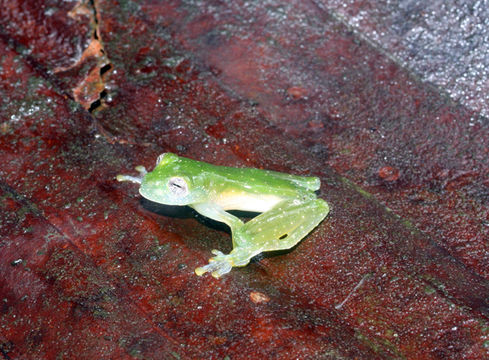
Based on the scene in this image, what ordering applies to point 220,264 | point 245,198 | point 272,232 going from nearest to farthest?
point 220,264, point 272,232, point 245,198

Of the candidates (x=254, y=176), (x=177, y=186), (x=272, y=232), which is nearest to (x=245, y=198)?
(x=254, y=176)

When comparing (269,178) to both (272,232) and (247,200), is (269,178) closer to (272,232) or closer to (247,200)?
(247,200)

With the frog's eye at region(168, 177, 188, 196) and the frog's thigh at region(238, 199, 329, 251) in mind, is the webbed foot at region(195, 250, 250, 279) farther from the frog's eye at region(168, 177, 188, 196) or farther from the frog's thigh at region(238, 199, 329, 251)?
the frog's eye at region(168, 177, 188, 196)

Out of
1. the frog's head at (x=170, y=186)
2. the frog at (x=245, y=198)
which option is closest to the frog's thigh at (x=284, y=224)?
the frog at (x=245, y=198)

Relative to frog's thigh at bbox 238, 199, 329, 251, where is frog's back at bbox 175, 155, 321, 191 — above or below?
above

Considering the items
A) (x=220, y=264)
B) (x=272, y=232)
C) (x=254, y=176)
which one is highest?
(x=254, y=176)

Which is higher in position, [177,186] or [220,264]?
[177,186]

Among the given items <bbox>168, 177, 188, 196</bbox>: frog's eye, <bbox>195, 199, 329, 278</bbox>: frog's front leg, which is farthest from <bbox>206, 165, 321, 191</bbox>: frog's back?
<bbox>168, 177, 188, 196</bbox>: frog's eye
